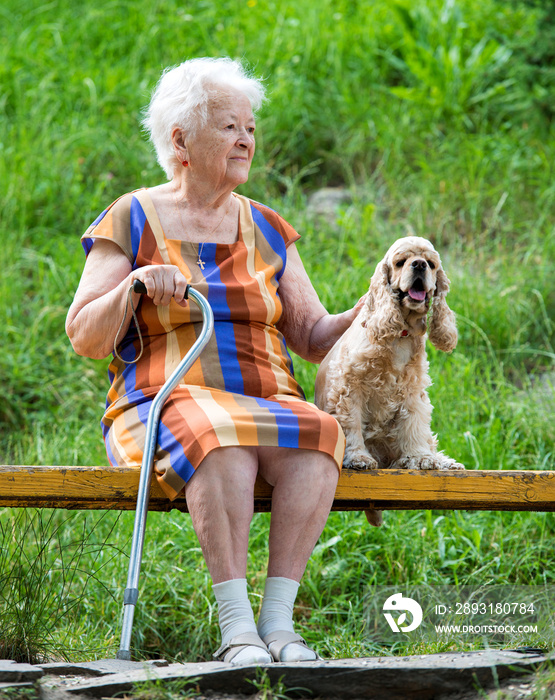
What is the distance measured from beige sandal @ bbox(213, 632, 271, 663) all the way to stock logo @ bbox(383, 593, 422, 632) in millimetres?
1006

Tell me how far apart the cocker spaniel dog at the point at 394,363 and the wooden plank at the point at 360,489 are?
12 centimetres

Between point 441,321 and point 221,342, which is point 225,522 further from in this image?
point 441,321

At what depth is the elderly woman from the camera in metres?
2.13

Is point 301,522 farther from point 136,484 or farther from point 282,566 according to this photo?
point 136,484

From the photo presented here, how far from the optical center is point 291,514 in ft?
7.28

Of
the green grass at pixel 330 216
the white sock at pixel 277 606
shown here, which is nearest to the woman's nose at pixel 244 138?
the white sock at pixel 277 606

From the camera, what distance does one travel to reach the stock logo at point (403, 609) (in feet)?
9.68

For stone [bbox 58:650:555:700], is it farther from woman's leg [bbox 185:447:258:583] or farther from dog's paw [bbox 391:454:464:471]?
dog's paw [bbox 391:454:464:471]

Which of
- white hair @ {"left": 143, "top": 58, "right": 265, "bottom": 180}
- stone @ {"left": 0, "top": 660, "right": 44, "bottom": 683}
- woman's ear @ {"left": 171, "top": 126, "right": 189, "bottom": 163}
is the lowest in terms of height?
stone @ {"left": 0, "top": 660, "right": 44, "bottom": 683}

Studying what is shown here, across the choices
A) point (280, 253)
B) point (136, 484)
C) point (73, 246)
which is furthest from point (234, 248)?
point (73, 246)

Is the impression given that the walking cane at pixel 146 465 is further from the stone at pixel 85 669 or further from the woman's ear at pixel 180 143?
the woman's ear at pixel 180 143

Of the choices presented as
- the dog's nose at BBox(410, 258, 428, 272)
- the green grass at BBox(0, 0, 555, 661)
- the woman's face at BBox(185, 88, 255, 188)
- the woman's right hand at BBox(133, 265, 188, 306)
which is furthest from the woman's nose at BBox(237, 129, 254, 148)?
the green grass at BBox(0, 0, 555, 661)

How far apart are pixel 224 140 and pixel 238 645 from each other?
1599 millimetres

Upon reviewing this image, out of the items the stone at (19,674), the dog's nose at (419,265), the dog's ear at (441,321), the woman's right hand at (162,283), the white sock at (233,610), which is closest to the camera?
the stone at (19,674)
